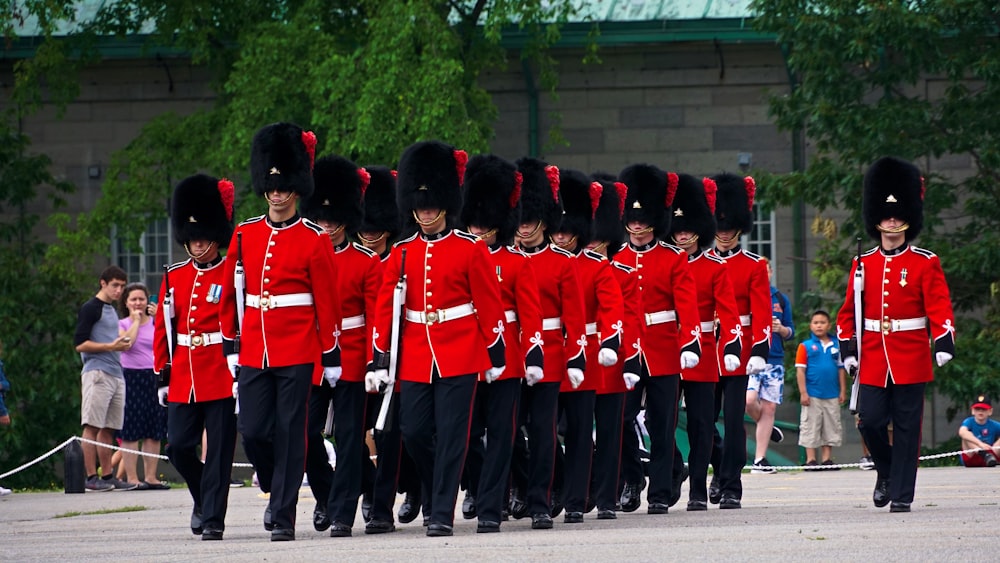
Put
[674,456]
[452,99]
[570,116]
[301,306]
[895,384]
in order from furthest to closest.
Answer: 1. [570,116]
2. [452,99]
3. [674,456]
4. [895,384]
5. [301,306]

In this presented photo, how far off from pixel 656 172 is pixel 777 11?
8765 millimetres

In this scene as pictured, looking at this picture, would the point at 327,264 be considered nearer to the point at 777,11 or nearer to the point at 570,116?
the point at 777,11

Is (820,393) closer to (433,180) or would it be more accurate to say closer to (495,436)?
(495,436)

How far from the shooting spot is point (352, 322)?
10.9 meters

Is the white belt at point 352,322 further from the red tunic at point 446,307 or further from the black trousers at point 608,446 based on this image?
the black trousers at point 608,446

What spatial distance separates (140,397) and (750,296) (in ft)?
19.7

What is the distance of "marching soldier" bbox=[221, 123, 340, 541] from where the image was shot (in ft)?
32.8

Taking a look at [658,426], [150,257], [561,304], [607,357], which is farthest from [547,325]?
[150,257]

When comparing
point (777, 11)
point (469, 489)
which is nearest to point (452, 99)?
point (777, 11)

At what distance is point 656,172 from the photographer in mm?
12750

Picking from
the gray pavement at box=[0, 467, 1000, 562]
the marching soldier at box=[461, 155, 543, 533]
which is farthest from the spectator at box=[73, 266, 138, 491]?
the marching soldier at box=[461, 155, 543, 533]

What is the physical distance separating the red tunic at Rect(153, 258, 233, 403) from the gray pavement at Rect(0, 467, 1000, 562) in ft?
2.56

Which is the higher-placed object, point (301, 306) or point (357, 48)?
point (357, 48)

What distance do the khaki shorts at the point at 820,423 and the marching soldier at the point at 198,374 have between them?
9.09 m
